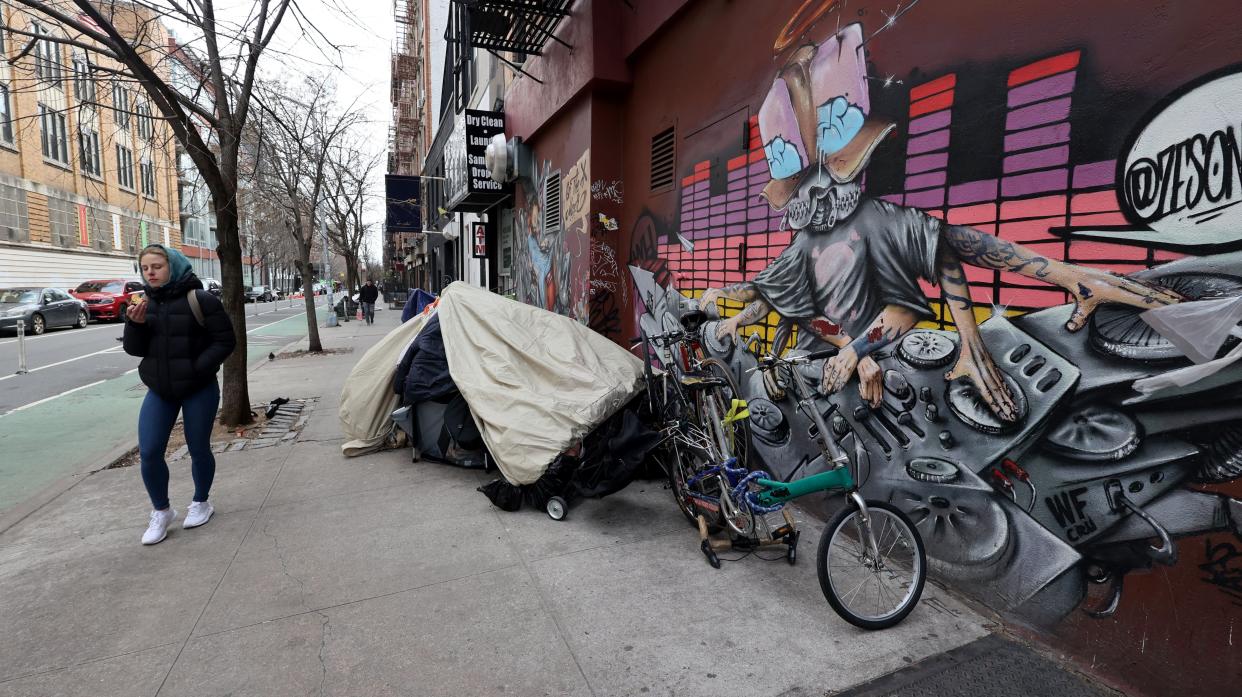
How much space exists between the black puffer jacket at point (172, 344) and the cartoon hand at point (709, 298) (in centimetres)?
371

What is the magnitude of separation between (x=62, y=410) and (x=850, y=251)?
10.5 m

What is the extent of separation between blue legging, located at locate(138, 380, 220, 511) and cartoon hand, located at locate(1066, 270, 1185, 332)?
500cm

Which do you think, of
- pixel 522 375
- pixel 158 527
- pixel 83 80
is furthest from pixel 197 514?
pixel 83 80

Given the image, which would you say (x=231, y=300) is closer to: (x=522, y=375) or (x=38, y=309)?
(x=522, y=375)

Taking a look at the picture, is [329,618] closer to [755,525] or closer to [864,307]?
[755,525]

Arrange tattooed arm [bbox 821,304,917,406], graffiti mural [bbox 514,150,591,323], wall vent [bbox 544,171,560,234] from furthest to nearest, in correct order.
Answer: wall vent [bbox 544,171,560,234]
graffiti mural [bbox 514,150,591,323]
tattooed arm [bbox 821,304,917,406]

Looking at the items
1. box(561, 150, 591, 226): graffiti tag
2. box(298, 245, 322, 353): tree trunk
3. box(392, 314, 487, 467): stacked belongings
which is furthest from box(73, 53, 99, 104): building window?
box(298, 245, 322, 353): tree trunk

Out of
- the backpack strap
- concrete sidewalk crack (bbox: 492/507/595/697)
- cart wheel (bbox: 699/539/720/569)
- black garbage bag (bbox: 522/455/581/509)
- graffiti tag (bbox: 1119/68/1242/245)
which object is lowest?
concrete sidewalk crack (bbox: 492/507/595/697)

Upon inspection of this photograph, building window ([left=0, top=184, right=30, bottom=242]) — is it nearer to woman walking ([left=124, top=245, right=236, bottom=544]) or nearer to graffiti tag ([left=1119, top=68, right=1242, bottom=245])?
woman walking ([left=124, top=245, right=236, bottom=544])

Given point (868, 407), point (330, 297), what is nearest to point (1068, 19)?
point (868, 407)

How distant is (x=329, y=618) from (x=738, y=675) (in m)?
2.05

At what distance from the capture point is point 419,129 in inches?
1491

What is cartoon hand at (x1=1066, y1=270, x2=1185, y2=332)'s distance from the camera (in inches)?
89.0

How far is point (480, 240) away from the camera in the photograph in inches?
560
